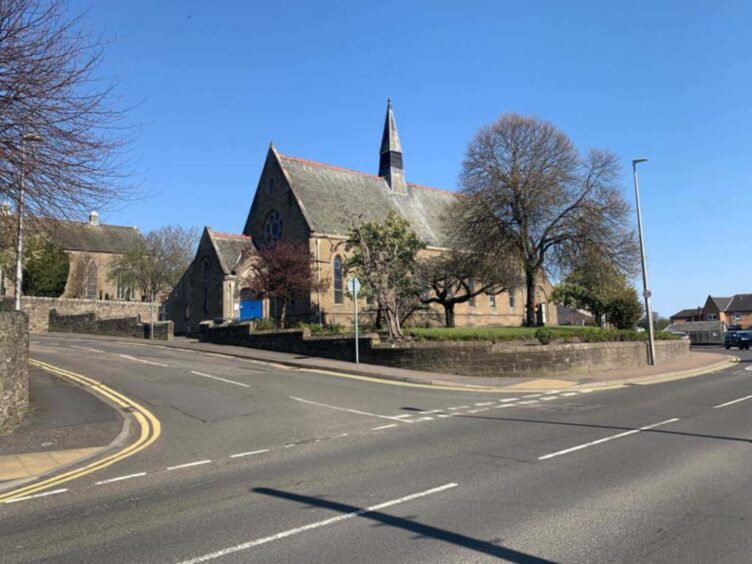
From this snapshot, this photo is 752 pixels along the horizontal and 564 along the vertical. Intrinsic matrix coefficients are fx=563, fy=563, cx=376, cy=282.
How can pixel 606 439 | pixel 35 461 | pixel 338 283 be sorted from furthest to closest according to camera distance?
pixel 338 283
pixel 606 439
pixel 35 461

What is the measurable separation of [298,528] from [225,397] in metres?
10.1

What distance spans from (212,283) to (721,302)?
10745 centimetres

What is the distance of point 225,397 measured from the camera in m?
15.1

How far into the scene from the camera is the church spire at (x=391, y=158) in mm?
50438

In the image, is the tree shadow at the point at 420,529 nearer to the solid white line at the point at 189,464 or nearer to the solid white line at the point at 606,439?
the solid white line at the point at 189,464

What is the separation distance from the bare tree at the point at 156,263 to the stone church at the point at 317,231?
Answer: 12.1 metres

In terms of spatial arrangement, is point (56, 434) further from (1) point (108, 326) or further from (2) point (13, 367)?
(1) point (108, 326)

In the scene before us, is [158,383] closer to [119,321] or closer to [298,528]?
[298,528]

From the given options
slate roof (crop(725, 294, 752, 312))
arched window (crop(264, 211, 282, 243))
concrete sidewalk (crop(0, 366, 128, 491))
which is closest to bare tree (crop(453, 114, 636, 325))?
arched window (crop(264, 211, 282, 243))

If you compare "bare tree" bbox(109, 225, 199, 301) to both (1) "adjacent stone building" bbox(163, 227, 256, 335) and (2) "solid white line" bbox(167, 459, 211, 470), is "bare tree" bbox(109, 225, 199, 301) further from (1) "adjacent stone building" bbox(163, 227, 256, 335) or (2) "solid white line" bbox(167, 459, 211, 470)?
(2) "solid white line" bbox(167, 459, 211, 470)

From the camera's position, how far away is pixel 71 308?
47.6 meters

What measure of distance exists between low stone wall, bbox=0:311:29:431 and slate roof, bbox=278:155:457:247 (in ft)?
89.4

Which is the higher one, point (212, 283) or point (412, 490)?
point (212, 283)

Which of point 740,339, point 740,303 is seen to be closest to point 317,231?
point 740,339
